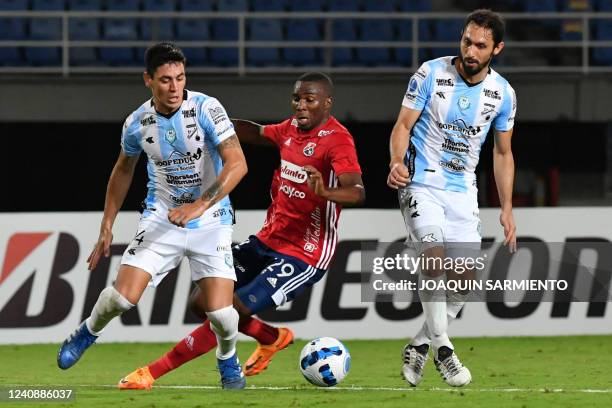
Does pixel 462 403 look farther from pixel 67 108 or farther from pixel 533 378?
pixel 67 108

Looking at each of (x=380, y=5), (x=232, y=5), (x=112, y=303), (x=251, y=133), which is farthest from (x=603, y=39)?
(x=112, y=303)

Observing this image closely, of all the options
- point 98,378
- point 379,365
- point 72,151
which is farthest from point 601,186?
point 98,378

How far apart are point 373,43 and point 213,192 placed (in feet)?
35.1

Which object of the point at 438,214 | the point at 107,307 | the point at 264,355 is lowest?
the point at 264,355

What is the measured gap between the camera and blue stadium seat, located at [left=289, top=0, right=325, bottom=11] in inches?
779

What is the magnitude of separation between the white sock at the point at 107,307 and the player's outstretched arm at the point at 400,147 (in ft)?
5.66

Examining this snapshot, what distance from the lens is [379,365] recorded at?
415 inches

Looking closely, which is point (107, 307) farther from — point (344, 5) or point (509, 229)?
point (344, 5)

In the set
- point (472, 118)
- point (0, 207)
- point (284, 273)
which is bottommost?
point (0, 207)

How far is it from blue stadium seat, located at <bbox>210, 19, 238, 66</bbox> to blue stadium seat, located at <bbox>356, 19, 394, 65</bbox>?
1.81 metres

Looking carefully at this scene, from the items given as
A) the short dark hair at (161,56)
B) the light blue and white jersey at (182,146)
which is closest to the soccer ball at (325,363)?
the light blue and white jersey at (182,146)

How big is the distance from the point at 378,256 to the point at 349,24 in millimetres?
7420

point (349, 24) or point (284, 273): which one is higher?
point (349, 24)

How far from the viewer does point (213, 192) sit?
7.64 meters
